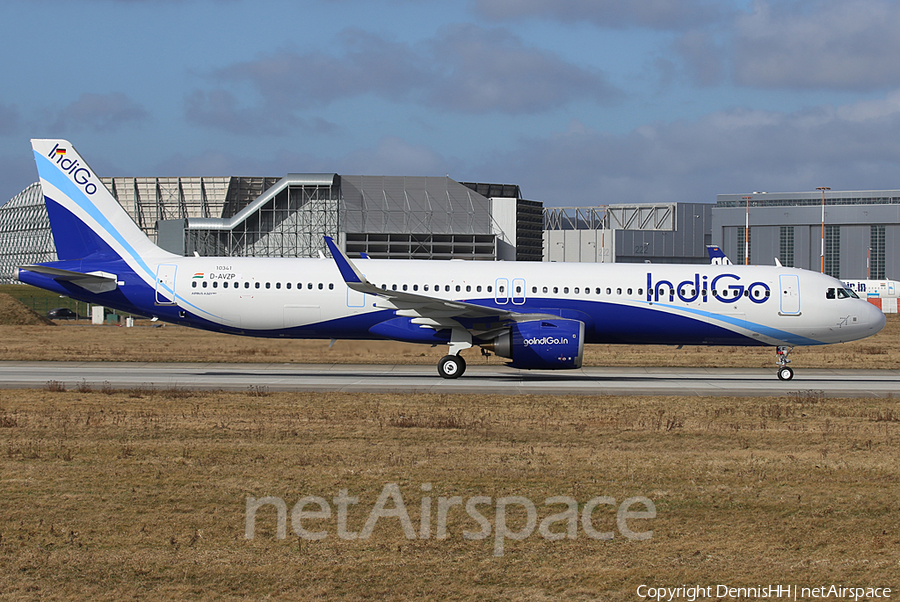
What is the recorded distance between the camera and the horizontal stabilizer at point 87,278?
90.5 feet

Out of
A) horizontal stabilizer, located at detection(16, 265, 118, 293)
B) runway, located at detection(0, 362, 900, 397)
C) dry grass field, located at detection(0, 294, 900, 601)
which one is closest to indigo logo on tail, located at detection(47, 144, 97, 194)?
horizontal stabilizer, located at detection(16, 265, 118, 293)

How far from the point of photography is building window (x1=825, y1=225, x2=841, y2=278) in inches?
4446

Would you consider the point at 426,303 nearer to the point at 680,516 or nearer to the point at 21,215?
the point at 680,516

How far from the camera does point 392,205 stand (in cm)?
8488

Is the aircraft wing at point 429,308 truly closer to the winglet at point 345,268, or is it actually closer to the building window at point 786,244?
the winglet at point 345,268

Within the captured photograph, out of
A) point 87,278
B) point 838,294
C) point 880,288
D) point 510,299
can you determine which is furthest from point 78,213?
point 880,288

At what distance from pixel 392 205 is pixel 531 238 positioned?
19345 mm

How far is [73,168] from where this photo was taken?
2889 cm

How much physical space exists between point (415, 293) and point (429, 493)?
54.9ft

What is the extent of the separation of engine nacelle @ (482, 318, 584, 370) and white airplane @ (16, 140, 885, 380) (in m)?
1.16

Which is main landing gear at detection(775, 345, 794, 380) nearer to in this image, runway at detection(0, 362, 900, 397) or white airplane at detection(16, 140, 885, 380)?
white airplane at detection(16, 140, 885, 380)

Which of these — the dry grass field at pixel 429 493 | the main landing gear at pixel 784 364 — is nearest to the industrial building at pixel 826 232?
the main landing gear at pixel 784 364

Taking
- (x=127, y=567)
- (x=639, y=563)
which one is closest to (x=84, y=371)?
(x=127, y=567)

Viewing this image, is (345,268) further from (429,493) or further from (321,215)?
(321,215)
